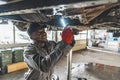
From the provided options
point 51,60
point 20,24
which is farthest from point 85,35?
point 51,60

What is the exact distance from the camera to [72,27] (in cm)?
245

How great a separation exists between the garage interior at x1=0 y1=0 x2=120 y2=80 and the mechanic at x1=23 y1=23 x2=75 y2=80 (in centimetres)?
15

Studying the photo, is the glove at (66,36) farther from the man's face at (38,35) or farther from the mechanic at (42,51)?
the man's face at (38,35)

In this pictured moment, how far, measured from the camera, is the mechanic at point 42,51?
4.21ft

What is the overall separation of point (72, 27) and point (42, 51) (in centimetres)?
89

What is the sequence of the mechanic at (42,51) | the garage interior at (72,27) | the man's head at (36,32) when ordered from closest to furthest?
the garage interior at (72,27)
the mechanic at (42,51)
the man's head at (36,32)

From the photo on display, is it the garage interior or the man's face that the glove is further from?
the man's face

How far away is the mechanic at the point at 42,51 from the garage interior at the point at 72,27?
0.15m

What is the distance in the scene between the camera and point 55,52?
4.23 feet

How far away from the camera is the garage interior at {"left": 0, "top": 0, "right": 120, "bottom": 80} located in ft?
3.25

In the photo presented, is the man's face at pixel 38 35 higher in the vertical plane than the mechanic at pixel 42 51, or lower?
higher

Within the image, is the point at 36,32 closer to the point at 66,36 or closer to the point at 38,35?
the point at 38,35

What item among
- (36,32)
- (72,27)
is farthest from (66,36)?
(72,27)

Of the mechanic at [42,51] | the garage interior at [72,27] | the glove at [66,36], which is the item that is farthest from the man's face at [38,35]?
the glove at [66,36]
